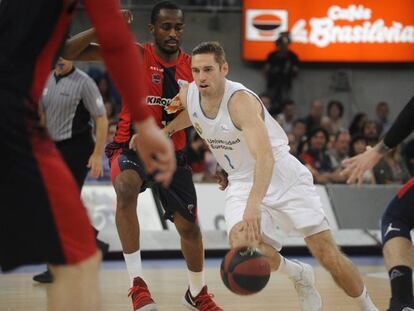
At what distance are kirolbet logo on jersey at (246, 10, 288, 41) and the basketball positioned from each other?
10.5 meters

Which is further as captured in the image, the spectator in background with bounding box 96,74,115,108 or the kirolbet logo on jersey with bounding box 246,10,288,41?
the kirolbet logo on jersey with bounding box 246,10,288,41

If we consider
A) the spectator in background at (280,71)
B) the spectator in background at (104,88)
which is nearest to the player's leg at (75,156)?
the spectator in background at (104,88)

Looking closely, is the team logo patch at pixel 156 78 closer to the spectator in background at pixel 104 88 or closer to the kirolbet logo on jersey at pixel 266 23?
the spectator in background at pixel 104 88

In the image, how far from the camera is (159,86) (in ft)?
20.2

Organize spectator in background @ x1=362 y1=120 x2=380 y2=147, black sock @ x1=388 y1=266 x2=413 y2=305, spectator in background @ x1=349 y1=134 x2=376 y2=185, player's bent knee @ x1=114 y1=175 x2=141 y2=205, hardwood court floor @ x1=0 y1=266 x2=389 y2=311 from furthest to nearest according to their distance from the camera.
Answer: spectator in background @ x1=362 y1=120 x2=380 y2=147
spectator in background @ x1=349 y1=134 x2=376 y2=185
hardwood court floor @ x1=0 y1=266 x2=389 y2=311
player's bent knee @ x1=114 y1=175 x2=141 y2=205
black sock @ x1=388 y1=266 x2=413 y2=305

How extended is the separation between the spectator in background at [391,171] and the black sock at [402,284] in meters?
6.36

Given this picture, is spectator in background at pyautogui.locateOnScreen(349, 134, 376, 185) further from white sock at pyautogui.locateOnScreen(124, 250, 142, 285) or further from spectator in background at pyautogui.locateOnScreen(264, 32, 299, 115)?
white sock at pyautogui.locateOnScreen(124, 250, 142, 285)

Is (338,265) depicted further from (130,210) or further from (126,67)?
(126,67)

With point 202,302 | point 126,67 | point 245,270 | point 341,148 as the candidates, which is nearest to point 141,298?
point 202,302

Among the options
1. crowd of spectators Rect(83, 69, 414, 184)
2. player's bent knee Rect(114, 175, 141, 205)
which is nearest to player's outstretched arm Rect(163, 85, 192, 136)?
player's bent knee Rect(114, 175, 141, 205)

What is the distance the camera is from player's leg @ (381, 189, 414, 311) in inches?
200

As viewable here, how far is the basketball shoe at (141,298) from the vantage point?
559cm

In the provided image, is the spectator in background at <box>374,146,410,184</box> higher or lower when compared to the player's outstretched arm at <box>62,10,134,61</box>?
lower

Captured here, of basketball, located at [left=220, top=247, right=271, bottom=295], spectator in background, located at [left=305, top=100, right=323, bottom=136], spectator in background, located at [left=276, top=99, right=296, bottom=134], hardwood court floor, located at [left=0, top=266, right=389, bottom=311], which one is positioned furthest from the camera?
spectator in background, located at [left=305, top=100, right=323, bottom=136]
